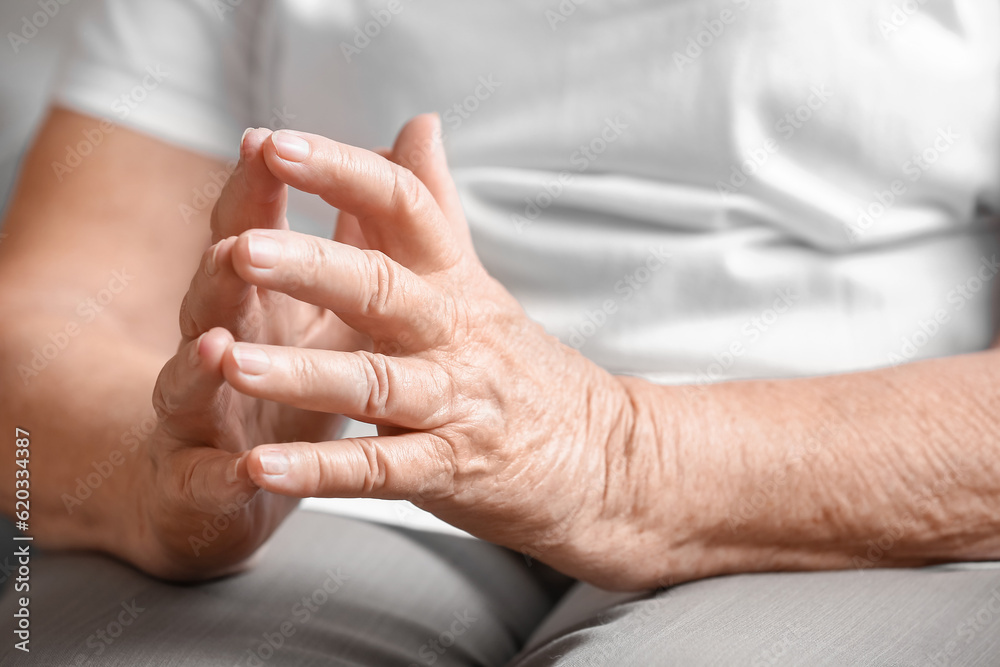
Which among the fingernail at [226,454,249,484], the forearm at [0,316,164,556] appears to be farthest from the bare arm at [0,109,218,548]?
the fingernail at [226,454,249,484]

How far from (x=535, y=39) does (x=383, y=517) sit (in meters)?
0.51

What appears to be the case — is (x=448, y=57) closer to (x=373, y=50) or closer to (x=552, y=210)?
(x=373, y=50)

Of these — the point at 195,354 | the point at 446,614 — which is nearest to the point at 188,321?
the point at 195,354

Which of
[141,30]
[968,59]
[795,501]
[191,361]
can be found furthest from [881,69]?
[141,30]

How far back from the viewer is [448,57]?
81cm

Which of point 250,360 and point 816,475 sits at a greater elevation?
point 250,360

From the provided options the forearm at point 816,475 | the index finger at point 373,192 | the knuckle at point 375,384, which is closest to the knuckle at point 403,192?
the index finger at point 373,192

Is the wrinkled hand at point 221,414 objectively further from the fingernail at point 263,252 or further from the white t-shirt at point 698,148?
the white t-shirt at point 698,148

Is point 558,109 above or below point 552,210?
above

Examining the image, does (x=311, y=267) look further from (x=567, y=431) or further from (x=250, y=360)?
→ (x=567, y=431)

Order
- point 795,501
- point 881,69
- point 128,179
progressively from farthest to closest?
point 128,179
point 881,69
point 795,501

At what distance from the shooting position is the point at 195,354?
1.47 ft

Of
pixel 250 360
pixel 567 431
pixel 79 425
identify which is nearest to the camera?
pixel 250 360

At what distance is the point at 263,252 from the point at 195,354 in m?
0.08
